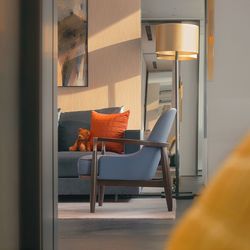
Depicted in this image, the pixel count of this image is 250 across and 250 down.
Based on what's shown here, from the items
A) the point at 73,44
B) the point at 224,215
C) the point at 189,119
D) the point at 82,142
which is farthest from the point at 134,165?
the point at 189,119

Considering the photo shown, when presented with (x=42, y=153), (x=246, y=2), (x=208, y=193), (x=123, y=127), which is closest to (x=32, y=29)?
(x=42, y=153)

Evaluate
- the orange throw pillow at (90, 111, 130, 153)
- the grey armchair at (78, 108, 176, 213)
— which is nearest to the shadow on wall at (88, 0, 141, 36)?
the orange throw pillow at (90, 111, 130, 153)

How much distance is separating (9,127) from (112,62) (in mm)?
5239

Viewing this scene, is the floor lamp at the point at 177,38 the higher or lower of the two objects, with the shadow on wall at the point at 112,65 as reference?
higher

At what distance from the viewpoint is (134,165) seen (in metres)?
5.07

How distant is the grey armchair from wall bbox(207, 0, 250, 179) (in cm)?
111

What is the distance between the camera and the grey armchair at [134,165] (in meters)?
5.00

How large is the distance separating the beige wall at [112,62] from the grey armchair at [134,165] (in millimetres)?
1761

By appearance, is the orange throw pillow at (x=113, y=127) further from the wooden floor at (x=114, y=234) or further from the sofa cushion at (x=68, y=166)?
the wooden floor at (x=114, y=234)

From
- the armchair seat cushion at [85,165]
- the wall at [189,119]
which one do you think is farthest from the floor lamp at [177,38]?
the wall at [189,119]

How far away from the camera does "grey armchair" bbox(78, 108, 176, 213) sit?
4996mm

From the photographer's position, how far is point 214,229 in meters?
0.32

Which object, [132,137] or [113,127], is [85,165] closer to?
[132,137]

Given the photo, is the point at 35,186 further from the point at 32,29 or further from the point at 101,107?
the point at 101,107
